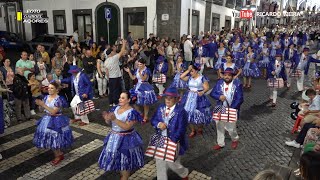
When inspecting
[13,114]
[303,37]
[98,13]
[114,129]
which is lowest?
[13,114]

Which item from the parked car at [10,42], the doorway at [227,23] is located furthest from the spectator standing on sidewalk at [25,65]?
the doorway at [227,23]

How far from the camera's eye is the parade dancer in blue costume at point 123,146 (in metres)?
4.98

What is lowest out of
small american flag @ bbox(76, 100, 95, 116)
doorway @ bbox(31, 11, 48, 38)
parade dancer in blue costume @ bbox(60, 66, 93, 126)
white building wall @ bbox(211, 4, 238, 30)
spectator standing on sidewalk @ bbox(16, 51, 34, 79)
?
small american flag @ bbox(76, 100, 95, 116)

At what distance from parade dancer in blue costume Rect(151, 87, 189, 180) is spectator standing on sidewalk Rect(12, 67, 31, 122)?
17.2 ft

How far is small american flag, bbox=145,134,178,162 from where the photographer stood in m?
4.94

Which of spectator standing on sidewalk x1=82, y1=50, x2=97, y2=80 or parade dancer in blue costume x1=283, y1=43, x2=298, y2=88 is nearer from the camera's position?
spectator standing on sidewalk x1=82, y1=50, x2=97, y2=80

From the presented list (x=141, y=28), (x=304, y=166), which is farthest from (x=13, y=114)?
(x=141, y=28)

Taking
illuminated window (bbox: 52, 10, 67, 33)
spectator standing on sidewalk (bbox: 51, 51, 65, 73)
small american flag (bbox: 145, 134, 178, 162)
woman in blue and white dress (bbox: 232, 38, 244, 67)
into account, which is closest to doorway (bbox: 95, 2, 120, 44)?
illuminated window (bbox: 52, 10, 67, 33)

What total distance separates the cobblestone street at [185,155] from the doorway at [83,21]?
53.4ft

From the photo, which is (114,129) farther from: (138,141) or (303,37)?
(303,37)

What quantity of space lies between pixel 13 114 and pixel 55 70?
1907 millimetres

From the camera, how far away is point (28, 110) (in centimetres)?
918

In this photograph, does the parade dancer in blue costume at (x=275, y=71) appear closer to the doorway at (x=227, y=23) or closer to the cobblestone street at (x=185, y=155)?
the cobblestone street at (x=185, y=155)

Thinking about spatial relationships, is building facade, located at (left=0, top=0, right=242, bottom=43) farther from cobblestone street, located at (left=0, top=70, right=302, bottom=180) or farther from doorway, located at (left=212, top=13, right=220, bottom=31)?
cobblestone street, located at (left=0, top=70, right=302, bottom=180)
